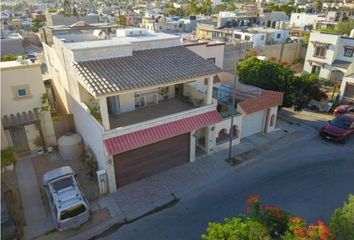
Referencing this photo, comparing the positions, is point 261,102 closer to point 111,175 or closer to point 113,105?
point 113,105

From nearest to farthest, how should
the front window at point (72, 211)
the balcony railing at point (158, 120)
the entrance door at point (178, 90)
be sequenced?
the front window at point (72, 211), the balcony railing at point (158, 120), the entrance door at point (178, 90)

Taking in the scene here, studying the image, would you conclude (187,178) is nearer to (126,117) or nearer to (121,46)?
(126,117)

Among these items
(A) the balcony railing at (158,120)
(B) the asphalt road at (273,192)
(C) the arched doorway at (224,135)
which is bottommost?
(B) the asphalt road at (273,192)

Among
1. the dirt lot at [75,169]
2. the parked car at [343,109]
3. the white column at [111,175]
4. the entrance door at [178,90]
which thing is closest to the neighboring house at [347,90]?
the parked car at [343,109]

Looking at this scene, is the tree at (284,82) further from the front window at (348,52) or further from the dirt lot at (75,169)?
the dirt lot at (75,169)

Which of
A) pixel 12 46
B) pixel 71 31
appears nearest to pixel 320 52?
pixel 71 31

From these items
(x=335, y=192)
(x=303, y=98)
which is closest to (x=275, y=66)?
(x=303, y=98)

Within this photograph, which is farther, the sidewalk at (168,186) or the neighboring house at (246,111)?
the neighboring house at (246,111)
